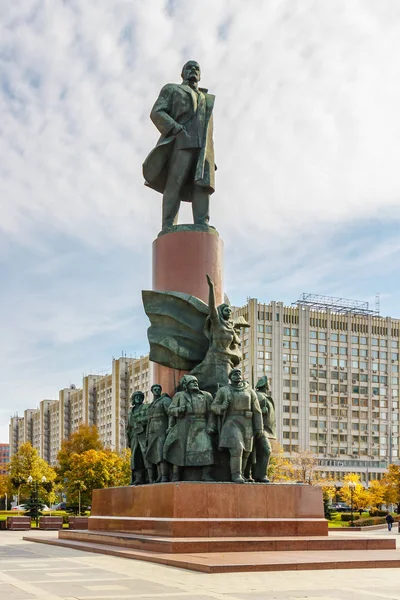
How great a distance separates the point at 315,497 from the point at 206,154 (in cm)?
846

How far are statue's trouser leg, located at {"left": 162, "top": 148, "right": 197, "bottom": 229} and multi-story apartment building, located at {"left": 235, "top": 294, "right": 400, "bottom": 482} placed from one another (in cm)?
6552

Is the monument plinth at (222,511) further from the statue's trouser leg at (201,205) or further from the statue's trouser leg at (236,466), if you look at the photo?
the statue's trouser leg at (201,205)

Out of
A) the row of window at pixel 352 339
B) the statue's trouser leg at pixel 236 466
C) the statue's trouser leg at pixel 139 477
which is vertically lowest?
the statue's trouser leg at pixel 139 477

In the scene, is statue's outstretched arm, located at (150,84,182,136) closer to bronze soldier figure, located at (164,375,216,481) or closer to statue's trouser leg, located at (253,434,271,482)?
bronze soldier figure, located at (164,375,216,481)

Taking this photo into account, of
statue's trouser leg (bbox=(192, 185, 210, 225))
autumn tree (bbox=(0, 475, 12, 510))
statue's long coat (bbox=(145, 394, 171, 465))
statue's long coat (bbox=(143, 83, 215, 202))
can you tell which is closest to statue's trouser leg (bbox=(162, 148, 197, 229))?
statue's long coat (bbox=(143, 83, 215, 202))

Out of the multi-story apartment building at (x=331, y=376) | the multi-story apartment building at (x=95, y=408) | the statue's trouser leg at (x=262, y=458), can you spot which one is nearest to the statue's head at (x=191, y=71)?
the statue's trouser leg at (x=262, y=458)

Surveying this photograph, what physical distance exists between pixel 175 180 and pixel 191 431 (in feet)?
21.5

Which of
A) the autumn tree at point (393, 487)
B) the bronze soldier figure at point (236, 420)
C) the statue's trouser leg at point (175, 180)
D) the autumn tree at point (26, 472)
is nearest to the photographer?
the bronze soldier figure at point (236, 420)

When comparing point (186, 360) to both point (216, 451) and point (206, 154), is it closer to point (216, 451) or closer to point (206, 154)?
point (216, 451)

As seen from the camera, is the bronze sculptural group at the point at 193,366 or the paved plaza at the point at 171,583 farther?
the bronze sculptural group at the point at 193,366

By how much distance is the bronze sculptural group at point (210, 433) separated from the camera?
1653 cm

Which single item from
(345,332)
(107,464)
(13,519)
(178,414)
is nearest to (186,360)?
(178,414)

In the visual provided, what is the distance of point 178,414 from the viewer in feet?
54.7

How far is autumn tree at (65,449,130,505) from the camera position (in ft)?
194
